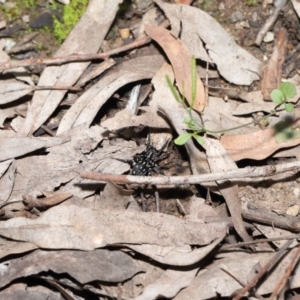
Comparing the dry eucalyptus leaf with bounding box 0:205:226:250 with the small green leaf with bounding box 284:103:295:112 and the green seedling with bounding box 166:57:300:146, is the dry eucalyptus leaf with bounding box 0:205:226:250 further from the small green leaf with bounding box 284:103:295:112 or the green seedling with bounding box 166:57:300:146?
the small green leaf with bounding box 284:103:295:112

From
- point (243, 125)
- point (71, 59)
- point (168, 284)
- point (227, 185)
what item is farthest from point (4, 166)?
point (243, 125)

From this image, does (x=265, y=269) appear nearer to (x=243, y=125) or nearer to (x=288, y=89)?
(x=243, y=125)

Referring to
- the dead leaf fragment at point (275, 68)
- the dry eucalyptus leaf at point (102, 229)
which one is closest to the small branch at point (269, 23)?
the dead leaf fragment at point (275, 68)

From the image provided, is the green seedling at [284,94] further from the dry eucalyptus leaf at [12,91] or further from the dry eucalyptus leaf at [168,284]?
the dry eucalyptus leaf at [12,91]

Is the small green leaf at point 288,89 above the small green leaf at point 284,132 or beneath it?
above

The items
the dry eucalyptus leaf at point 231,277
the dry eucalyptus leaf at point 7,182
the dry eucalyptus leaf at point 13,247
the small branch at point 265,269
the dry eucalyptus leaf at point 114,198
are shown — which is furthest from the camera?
the dry eucalyptus leaf at point 7,182

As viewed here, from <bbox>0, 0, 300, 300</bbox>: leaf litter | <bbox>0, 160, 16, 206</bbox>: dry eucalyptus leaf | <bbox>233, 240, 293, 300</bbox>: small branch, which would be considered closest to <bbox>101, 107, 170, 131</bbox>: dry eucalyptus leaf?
<bbox>0, 0, 300, 300</bbox>: leaf litter
